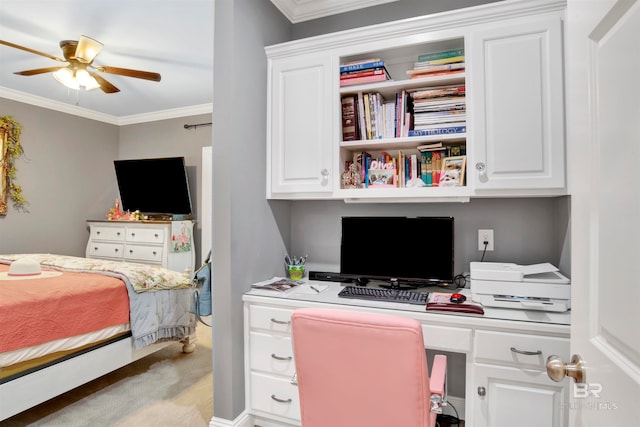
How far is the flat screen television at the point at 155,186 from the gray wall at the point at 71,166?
0.67 ft

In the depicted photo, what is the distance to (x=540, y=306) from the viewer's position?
5.36ft

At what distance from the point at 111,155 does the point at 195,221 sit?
1.81 m

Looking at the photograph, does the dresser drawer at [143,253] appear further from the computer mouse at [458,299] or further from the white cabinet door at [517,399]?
the white cabinet door at [517,399]

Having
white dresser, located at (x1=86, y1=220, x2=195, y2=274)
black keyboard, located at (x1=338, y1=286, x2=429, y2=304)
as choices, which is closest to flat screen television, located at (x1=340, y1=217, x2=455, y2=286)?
black keyboard, located at (x1=338, y1=286, x2=429, y2=304)

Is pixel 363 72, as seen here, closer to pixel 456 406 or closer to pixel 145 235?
pixel 456 406

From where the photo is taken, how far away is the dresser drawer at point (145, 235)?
15.2 ft

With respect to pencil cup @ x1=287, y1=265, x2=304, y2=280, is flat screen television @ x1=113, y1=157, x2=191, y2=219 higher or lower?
higher

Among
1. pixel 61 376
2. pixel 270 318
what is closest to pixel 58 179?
pixel 61 376

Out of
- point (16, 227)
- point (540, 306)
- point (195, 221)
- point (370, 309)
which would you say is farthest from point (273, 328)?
point (16, 227)

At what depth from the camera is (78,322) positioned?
2.34m

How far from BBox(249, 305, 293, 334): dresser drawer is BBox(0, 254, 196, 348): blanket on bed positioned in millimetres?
1130

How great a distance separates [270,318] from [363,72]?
58.1 inches

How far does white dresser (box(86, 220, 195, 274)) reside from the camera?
461 cm

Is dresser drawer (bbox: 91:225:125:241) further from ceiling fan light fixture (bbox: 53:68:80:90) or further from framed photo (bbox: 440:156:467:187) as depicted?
framed photo (bbox: 440:156:467:187)
